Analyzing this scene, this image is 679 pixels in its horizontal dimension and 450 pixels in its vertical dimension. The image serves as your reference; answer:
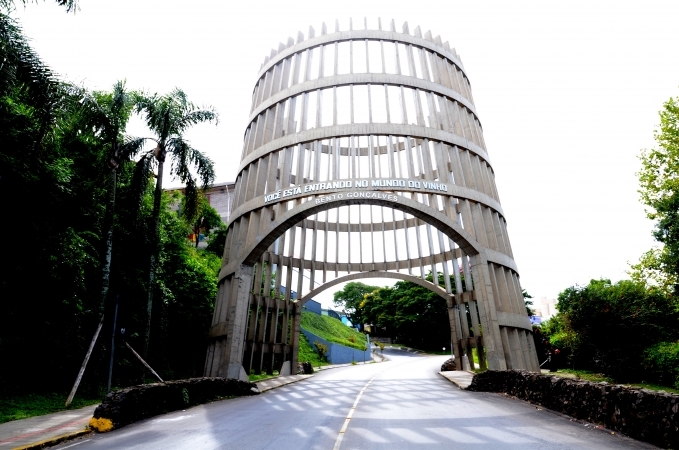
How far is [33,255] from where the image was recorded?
524 inches

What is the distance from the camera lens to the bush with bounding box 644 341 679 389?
17.0m

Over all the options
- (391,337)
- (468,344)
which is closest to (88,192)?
(468,344)

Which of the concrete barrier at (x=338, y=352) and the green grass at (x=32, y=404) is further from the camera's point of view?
the concrete barrier at (x=338, y=352)

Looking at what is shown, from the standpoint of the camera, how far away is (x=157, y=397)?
11.5 meters

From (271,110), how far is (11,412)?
62.8 feet

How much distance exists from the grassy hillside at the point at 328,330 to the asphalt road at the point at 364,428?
1262 inches

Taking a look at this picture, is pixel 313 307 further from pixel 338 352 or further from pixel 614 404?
pixel 614 404

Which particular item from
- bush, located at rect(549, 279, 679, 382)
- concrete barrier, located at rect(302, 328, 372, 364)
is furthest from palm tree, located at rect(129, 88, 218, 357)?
concrete barrier, located at rect(302, 328, 372, 364)

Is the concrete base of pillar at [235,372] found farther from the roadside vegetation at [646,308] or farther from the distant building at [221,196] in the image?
the distant building at [221,196]

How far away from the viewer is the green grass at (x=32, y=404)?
11.4m

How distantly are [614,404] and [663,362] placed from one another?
12363 mm

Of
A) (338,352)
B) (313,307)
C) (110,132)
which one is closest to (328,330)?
(313,307)

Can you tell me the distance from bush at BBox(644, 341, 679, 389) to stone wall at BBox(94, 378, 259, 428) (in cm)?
1716

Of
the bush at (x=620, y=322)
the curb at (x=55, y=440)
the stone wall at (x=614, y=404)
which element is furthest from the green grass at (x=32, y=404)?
the bush at (x=620, y=322)
